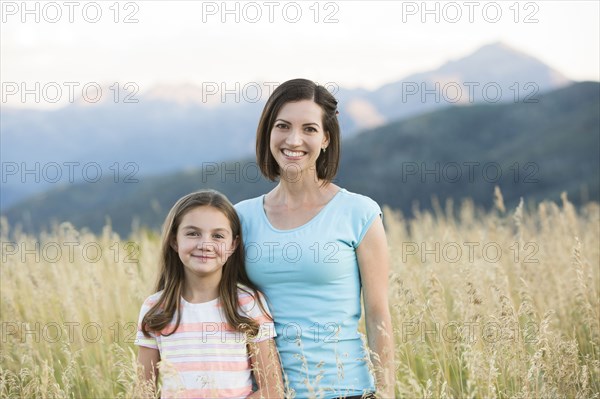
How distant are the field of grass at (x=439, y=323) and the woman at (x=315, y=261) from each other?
23 cm

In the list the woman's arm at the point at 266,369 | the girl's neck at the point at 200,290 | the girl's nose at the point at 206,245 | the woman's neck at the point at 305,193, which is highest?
the woman's neck at the point at 305,193

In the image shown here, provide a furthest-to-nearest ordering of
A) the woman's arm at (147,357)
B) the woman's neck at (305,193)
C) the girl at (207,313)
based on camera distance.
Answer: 1. the woman's neck at (305,193)
2. the woman's arm at (147,357)
3. the girl at (207,313)

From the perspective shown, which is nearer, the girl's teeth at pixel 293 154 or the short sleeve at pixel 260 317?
→ the short sleeve at pixel 260 317

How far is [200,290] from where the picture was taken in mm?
2982

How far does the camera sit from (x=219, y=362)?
2.81 m

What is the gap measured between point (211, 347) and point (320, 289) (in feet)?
1.65

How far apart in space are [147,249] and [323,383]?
3.57 metres

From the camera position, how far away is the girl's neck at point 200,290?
296 centimetres

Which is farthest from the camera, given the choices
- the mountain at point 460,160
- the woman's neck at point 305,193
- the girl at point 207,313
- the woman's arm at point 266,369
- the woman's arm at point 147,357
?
the mountain at point 460,160

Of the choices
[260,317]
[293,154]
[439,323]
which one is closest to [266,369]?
[260,317]

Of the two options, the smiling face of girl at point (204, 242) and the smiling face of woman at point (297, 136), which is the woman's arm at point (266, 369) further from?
the smiling face of woman at point (297, 136)

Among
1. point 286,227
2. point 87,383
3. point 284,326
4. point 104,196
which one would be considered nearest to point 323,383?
point 284,326

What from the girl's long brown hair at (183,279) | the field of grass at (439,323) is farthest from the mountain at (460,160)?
the girl's long brown hair at (183,279)

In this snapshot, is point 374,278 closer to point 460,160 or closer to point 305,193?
point 305,193
